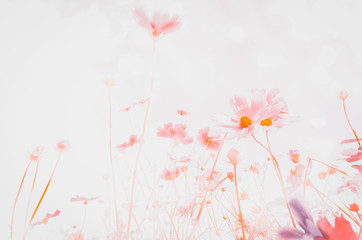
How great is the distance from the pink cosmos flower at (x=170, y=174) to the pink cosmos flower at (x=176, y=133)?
179 mm

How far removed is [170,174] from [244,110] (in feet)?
2.09

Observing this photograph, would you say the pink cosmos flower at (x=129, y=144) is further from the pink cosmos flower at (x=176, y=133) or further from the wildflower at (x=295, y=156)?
the wildflower at (x=295, y=156)

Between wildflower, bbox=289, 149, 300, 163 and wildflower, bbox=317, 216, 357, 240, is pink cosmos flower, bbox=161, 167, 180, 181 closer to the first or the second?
wildflower, bbox=289, 149, 300, 163

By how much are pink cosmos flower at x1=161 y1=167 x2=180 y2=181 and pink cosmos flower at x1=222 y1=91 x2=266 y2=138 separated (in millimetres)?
594

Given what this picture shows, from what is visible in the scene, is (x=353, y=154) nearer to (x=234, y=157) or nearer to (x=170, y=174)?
(x=234, y=157)

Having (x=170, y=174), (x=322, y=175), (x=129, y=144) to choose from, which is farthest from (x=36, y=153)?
(x=322, y=175)

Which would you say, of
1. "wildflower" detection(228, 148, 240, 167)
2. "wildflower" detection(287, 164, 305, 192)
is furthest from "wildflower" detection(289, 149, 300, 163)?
"wildflower" detection(228, 148, 240, 167)

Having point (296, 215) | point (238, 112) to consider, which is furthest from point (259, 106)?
point (296, 215)

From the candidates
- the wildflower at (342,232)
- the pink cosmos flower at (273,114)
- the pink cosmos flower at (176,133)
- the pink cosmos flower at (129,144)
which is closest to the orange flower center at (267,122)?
the pink cosmos flower at (273,114)

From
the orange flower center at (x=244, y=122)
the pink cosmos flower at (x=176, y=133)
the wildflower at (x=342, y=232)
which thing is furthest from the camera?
the pink cosmos flower at (x=176, y=133)

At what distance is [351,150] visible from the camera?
36 centimetres

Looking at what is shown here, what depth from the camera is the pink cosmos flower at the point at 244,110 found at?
0.44 metres

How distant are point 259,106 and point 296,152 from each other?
334 millimetres

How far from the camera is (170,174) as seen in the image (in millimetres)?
1003
